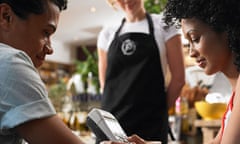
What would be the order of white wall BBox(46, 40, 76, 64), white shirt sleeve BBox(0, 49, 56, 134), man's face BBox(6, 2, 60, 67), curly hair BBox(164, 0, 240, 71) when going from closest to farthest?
white shirt sleeve BBox(0, 49, 56, 134) → man's face BBox(6, 2, 60, 67) → curly hair BBox(164, 0, 240, 71) → white wall BBox(46, 40, 76, 64)

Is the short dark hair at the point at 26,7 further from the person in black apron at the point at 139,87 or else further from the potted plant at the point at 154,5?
the potted plant at the point at 154,5

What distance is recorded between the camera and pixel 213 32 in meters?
0.87

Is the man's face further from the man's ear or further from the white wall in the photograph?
the white wall

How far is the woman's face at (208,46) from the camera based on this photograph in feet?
2.86

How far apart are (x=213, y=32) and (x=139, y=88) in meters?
0.64

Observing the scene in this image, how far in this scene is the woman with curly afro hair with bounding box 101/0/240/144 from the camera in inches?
32.9

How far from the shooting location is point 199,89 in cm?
237

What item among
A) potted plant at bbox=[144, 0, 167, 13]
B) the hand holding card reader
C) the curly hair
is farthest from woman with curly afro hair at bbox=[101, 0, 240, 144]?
potted plant at bbox=[144, 0, 167, 13]

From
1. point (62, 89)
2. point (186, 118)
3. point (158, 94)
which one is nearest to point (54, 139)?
point (158, 94)

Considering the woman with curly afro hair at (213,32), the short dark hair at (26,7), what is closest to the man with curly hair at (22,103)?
the short dark hair at (26,7)

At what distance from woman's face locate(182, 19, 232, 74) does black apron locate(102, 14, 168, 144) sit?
57cm

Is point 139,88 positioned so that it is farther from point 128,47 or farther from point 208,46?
point 208,46

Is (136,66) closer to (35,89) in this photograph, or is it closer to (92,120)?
(92,120)

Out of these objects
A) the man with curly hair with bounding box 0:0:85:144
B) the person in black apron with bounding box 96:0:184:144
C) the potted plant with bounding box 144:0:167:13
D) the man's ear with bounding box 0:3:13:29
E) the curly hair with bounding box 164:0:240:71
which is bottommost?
the person in black apron with bounding box 96:0:184:144
